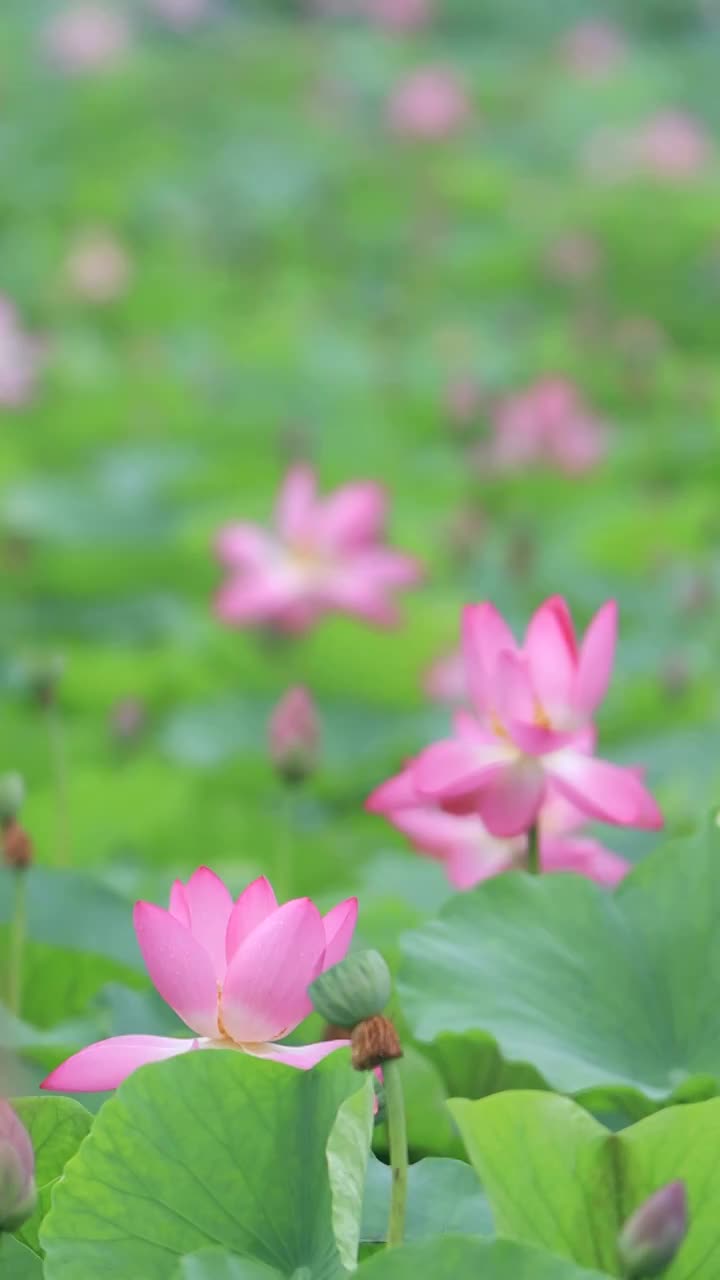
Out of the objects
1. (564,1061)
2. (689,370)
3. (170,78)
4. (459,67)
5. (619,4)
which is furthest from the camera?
(619,4)

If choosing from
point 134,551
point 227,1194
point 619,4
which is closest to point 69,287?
point 134,551

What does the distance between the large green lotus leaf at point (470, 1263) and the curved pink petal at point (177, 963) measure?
0.15 meters

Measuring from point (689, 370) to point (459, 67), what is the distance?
2788 millimetres

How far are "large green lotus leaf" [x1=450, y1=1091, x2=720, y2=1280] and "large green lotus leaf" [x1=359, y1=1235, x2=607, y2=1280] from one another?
2.6 inches

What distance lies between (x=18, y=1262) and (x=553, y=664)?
1.16ft

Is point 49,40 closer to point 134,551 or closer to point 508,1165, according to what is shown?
point 134,551

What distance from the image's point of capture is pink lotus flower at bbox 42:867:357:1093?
596 mm

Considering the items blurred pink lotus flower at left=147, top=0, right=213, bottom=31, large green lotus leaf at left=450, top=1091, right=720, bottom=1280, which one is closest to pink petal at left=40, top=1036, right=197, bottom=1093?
large green lotus leaf at left=450, top=1091, right=720, bottom=1280

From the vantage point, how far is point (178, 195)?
14.0 ft

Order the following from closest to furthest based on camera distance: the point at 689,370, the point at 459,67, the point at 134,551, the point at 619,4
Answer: the point at 134,551
the point at 689,370
the point at 459,67
the point at 619,4

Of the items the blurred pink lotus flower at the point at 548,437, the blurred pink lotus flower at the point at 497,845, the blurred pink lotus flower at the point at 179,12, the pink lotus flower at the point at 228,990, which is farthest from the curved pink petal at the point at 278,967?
the blurred pink lotus flower at the point at 179,12

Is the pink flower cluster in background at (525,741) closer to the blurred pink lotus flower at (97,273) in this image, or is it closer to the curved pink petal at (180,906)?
the curved pink petal at (180,906)

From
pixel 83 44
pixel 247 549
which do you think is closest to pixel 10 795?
pixel 247 549

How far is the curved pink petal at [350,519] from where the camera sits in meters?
1.63
